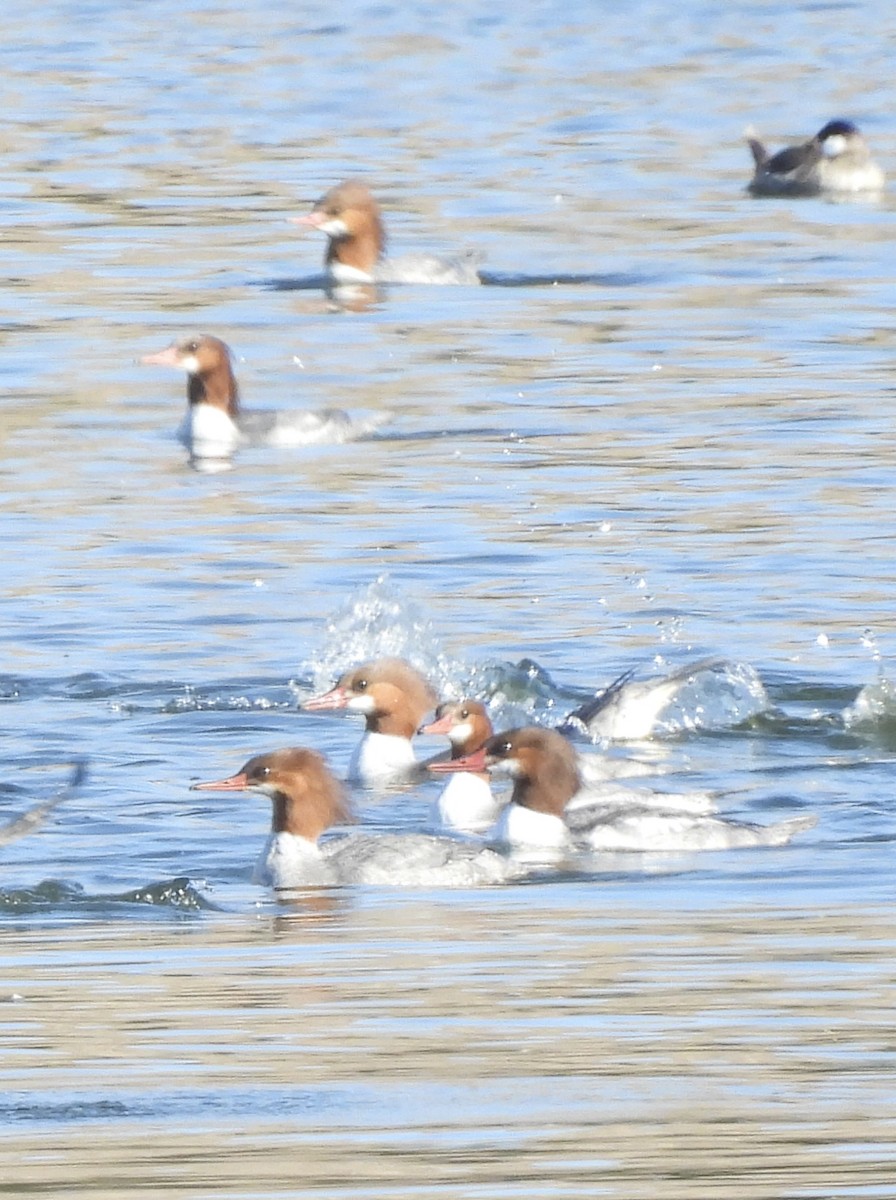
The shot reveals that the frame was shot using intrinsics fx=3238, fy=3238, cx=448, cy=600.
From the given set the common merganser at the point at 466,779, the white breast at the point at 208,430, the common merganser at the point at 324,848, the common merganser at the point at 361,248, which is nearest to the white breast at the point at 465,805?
the common merganser at the point at 466,779

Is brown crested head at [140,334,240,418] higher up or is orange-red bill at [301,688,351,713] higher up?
brown crested head at [140,334,240,418]

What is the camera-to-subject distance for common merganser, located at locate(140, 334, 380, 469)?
1717cm

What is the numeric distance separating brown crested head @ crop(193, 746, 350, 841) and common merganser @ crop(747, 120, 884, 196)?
53.0ft

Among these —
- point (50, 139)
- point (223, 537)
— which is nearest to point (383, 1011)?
point (223, 537)

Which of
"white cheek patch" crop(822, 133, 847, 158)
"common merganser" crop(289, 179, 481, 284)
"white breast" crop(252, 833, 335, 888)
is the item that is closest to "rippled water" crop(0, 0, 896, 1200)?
"white breast" crop(252, 833, 335, 888)

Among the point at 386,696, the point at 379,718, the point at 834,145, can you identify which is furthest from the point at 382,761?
the point at 834,145

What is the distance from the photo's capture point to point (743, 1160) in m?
5.17

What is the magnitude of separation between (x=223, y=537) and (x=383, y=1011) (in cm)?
805

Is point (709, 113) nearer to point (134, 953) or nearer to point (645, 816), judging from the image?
point (645, 816)

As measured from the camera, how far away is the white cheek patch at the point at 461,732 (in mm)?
10969

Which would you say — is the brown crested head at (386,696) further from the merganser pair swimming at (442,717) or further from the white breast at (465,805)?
the white breast at (465,805)

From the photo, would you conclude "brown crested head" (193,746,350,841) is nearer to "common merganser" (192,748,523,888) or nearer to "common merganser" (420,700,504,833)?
"common merganser" (192,748,523,888)

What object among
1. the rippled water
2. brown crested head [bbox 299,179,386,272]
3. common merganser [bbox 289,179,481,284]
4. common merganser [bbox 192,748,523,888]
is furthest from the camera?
brown crested head [bbox 299,179,386,272]

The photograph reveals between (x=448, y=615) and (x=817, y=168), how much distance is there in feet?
45.8
